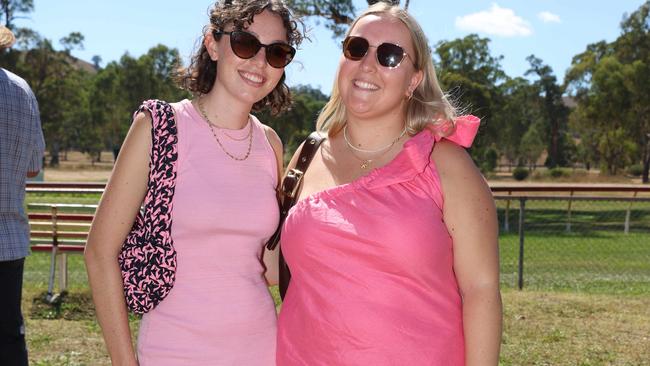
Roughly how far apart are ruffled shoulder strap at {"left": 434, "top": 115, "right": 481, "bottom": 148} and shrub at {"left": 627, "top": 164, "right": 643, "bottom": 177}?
163 ft

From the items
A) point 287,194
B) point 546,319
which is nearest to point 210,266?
point 287,194

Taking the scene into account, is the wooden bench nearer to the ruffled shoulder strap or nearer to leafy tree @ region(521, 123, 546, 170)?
the ruffled shoulder strap

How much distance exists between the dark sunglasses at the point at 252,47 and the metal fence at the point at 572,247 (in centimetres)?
650

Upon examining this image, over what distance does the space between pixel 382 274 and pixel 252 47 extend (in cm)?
84

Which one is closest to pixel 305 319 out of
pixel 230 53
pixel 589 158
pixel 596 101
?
pixel 230 53

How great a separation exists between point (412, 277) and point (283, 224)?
1.62 feet

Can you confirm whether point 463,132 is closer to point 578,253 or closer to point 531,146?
point 578,253

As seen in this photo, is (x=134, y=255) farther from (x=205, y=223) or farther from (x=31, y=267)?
(x=31, y=267)

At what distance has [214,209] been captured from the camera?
2.14m

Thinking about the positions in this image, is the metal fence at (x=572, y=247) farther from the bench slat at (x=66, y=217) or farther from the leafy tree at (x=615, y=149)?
the leafy tree at (x=615, y=149)

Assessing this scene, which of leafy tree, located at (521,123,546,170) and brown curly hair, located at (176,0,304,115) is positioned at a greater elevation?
brown curly hair, located at (176,0,304,115)

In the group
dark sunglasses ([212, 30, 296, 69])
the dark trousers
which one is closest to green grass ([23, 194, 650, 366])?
the dark trousers

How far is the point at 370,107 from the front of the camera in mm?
2381

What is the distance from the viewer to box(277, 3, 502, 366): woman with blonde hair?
84.0 inches
